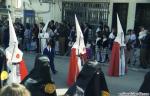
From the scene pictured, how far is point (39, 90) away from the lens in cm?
598

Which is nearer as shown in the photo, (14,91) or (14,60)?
(14,91)

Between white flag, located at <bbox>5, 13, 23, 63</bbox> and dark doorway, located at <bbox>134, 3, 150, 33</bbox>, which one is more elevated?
dark doorway, located at <bbox>134, 3, 150, 33</bbox>

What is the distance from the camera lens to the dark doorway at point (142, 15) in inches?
872

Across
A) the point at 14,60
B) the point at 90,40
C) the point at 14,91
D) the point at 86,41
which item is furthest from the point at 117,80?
the point at 14,91

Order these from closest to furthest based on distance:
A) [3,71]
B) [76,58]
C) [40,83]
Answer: [40,83]
[3,71]
[76,58]

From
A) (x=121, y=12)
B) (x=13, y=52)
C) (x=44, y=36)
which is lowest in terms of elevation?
(x=13, y=52)

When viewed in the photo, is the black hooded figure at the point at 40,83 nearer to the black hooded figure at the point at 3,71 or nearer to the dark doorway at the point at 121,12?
the black hooded figure at the point at 3,71

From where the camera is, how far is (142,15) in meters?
22.3

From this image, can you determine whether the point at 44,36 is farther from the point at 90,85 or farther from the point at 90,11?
the point at 90,85

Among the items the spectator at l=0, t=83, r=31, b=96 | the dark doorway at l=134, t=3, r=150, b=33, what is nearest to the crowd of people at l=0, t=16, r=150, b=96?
the dark doorway at l=134, t=3, r=150, b=33

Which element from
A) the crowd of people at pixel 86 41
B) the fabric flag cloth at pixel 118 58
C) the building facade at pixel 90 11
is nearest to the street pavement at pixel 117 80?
the fabric flag cloth at pixel 118 58

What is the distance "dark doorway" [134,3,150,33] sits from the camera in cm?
2214

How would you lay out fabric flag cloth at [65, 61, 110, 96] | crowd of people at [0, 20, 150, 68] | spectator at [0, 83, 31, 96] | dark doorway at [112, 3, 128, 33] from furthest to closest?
dark doorway at [112, 3, 128, 33] → crowd of people at [0, 20, 150, 68] → fabric flag cloth at [65, 61, 110, 96] → spectator at [0, 83, 31, 96]

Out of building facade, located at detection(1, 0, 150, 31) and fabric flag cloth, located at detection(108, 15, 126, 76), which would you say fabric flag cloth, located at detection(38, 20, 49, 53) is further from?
fabric flag cloth, located at detection(108, 15, 126, 76)
